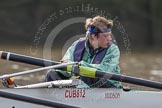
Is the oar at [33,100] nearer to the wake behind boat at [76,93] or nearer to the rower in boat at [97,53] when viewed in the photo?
the wake behind boat at [76,93]

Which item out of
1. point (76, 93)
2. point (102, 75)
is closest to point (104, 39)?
point (102, 75)

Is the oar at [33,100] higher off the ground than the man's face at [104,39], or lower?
lower

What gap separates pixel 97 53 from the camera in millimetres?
9266

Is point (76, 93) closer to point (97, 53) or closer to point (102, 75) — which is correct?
point (102, 75)

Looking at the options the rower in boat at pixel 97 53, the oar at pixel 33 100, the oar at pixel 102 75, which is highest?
the rower in boat at pixel 97 53

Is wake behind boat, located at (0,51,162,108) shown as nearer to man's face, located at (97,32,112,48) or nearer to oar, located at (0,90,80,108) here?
oar, located at (0,90,80,108)

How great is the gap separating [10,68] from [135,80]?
28.7 ft

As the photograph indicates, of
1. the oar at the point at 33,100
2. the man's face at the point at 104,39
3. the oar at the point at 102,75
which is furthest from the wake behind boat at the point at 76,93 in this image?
the man's face at the point at 104,39

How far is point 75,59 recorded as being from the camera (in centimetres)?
935

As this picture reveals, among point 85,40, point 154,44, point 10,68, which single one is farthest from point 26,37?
point 85,40

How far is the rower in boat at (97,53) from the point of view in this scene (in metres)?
9.17

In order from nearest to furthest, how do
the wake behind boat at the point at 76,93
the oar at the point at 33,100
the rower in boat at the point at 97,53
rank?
the oar at the point at 33,100
the wake behind boat at the point at 76,93
the rower in boat at the point at 97,53

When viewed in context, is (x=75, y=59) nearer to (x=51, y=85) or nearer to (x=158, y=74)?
(x=51, y=85)

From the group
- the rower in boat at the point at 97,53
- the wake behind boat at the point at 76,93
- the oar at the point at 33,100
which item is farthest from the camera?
the rower in boat at the point at 97,53
